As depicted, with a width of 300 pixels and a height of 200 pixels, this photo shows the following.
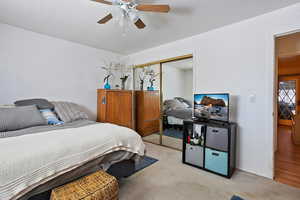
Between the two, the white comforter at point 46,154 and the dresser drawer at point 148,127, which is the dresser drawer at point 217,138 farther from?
the dresser drawer at point 148,127

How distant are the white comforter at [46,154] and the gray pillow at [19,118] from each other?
0.60 m

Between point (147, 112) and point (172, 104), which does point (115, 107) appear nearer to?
point (147, 112)

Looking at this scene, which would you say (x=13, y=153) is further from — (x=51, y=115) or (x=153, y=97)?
(x=153, y=97)

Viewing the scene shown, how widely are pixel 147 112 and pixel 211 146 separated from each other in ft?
6.62

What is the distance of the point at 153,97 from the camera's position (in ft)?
12.1

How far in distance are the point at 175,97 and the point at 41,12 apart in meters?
→ 2.92

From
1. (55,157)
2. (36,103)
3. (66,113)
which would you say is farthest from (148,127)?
(55,157)

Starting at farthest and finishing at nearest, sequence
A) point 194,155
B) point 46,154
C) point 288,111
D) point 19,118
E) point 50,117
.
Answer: point 288,111 → point 194,155 → point 50,117 → point 19,118 → point 46,154

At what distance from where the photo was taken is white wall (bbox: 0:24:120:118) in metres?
2.39

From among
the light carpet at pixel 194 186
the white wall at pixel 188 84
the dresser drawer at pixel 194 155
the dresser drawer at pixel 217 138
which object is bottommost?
the light carpet at pixel 194 186

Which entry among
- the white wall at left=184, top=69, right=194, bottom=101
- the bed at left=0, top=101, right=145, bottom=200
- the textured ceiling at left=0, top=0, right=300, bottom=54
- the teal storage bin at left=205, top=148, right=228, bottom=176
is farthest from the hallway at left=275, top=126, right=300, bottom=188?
the textured ceiling at left=0, top=0, right=300, bottom=54

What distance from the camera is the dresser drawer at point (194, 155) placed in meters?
2.22

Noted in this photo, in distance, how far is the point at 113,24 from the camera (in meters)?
2.37

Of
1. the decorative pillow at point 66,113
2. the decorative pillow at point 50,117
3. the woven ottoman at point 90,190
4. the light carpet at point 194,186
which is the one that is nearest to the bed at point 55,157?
the woven ottoman at point 90,190
